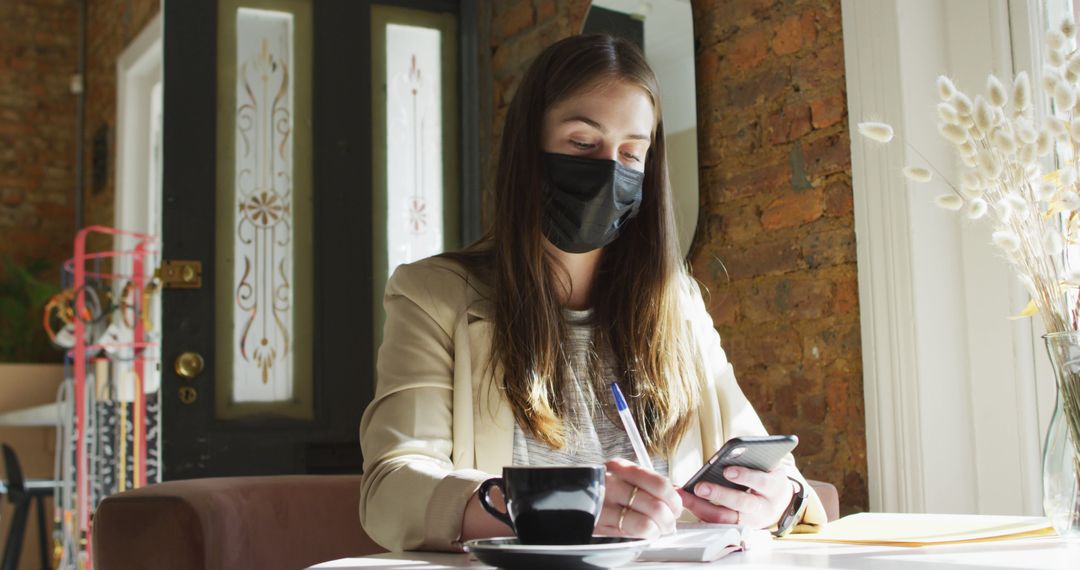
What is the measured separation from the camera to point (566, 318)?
149cm

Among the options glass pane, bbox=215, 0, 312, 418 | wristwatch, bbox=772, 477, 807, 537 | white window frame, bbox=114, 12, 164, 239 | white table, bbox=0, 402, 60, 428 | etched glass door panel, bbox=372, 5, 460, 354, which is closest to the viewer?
wristwatch, bbox=772, 477, 807, 537

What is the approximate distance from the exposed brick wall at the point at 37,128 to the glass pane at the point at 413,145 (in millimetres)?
4651

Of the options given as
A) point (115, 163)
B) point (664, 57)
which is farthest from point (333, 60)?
point (115, 163)

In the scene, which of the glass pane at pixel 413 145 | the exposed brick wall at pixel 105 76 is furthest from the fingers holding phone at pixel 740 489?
the exposed brick wall at pixel 105 76

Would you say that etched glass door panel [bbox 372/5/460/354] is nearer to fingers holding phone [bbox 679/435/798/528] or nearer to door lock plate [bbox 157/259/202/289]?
door lock plate [bbox 157/259/202/289]

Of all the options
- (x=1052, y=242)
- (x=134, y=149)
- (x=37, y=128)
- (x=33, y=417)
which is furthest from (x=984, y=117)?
(x=37, y=128)

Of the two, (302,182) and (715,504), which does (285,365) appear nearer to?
(302,182)

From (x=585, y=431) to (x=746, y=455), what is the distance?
1.14ft

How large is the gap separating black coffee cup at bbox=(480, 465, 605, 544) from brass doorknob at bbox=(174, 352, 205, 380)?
7.87ft

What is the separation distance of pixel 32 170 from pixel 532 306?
264 inches

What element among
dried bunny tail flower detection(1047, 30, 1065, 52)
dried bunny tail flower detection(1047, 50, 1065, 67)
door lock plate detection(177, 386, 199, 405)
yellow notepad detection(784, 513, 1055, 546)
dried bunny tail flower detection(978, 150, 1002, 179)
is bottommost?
yellow notepad detection(784, 513, 1055, 546)

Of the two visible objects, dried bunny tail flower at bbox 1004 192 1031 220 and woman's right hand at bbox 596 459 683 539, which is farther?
dried bunny tail flower at bbox 1004 192 1031 220

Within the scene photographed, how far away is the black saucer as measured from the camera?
79cm

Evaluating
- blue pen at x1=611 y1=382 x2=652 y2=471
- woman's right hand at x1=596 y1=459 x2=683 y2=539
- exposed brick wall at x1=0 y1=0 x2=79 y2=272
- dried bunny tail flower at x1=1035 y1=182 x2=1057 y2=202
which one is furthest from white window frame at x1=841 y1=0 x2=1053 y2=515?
exposed brick wall at x1=0 y1=0 x2=79 y2=272
